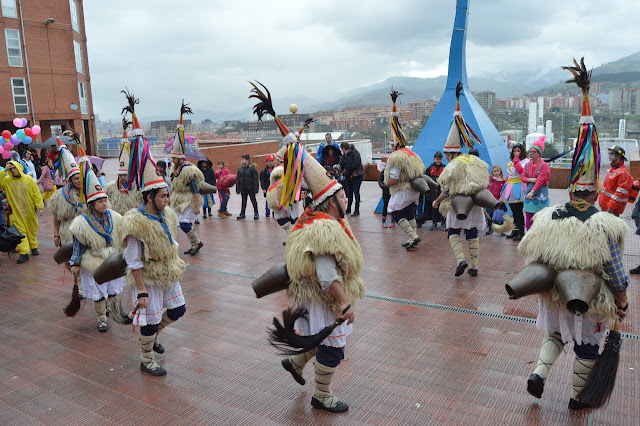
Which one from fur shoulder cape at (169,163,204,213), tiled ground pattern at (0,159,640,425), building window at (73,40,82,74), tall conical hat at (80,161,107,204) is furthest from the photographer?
building window at (73,40,82,74)

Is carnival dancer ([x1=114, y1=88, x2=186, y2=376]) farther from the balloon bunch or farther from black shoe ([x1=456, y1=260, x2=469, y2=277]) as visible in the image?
the balloon bunch

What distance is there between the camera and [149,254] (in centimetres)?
432

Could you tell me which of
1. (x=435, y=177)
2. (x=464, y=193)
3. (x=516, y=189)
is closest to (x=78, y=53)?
(x=435, y=177)

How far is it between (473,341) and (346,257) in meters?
2.31

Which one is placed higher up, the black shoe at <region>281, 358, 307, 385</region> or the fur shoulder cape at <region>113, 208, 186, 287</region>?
the fur shoulder cape at <region>113, 208, 186, 287</region>

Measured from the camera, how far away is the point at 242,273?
Answer: 308 inches

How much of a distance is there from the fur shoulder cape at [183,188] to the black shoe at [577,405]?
7.08 m

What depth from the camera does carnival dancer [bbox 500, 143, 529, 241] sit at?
8.94 m

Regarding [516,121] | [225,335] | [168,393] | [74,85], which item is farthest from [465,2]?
[74,85]

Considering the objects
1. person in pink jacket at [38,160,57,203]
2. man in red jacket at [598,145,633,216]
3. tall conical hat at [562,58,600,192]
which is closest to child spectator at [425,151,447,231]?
man in red jacket at [598,145,633,216]

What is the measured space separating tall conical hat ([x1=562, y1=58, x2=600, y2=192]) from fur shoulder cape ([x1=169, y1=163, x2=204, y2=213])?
6791mm

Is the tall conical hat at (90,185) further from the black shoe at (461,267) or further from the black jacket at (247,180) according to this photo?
the black jacket at (247,180)

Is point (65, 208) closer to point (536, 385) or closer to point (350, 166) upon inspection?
point (536, 385)

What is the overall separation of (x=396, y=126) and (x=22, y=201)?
749 centimetres
